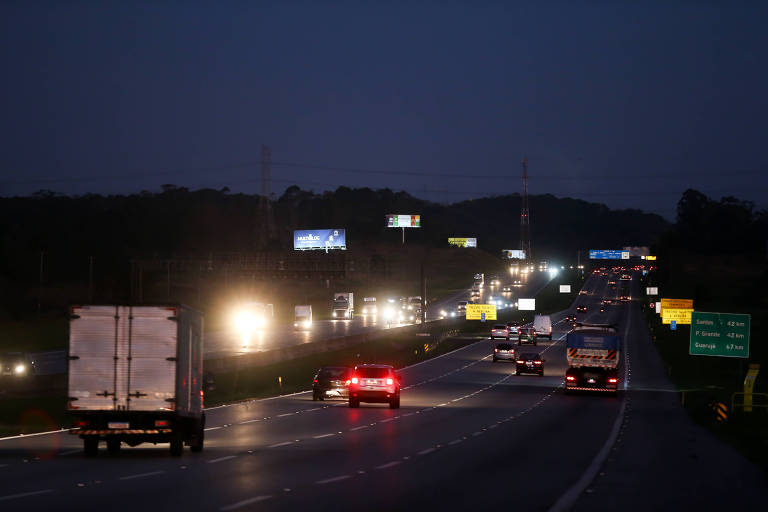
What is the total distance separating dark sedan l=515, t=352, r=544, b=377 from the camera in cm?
6325

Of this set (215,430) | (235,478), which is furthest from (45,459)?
(215,430)

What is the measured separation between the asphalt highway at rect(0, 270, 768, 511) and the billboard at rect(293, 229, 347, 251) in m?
107

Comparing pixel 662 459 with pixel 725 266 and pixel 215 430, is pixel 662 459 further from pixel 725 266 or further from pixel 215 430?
pixel 725 266

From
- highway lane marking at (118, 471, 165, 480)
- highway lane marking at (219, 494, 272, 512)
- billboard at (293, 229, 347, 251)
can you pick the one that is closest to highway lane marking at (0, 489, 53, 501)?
highway lane marking at (118, 471, 165, 480)

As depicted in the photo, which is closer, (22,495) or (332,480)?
(22,495)

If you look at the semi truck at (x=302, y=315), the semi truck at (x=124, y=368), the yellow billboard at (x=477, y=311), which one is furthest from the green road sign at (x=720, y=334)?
the yellow billboard at (x=477, y=311)

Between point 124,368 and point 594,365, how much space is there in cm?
3397

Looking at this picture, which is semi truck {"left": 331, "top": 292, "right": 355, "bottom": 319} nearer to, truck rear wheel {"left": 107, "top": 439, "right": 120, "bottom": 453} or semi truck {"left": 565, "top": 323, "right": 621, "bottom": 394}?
semi truck {"left": 565, "top": 323, "right": 621, "bottom": 394}

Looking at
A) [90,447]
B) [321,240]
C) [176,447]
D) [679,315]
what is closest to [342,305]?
[321,240]

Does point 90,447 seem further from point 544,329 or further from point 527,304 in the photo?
point 527,304

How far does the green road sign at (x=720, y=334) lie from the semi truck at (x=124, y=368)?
30.9 metres

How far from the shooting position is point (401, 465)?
19312mm

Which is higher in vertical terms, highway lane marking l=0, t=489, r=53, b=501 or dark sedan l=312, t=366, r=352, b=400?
highway lane marking l=0, t=489, r=53, b=501

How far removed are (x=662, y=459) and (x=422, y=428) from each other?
8499mm
